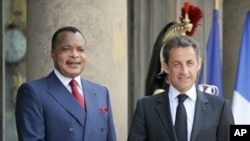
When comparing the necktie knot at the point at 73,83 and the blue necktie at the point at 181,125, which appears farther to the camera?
the necktie knot at the point at 73,83

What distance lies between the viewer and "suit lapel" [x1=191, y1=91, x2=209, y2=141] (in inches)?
174

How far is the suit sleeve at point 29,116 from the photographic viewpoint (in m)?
4.61

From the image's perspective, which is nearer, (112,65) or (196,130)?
(196,130)

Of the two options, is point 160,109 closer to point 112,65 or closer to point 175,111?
point 175,111

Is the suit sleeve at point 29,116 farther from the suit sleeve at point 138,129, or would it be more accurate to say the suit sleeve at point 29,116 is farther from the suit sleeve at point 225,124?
the suit sleeve at point 225,124

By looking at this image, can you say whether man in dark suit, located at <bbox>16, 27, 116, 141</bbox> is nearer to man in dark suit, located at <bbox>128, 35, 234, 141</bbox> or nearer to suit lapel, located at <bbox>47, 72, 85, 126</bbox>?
suit lapel, located at <bbox>47, 72, 85, 126</bbox>

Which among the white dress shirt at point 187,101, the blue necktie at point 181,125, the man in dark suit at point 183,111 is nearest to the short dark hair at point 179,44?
the man in dark suit at point 183,111

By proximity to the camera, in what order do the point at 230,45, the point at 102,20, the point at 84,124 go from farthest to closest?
the point at 230,45
the point at 102,20
the point at 84,124

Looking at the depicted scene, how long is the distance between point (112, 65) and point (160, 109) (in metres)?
1.97

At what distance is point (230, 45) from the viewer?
37.1 feet

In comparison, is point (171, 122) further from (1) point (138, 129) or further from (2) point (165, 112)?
(1) point (138, 129)

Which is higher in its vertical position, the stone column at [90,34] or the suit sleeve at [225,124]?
the stone column at [90,34]

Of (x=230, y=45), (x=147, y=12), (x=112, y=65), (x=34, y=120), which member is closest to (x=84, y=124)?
(x=34, y=120)

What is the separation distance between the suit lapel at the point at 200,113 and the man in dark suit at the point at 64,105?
66 centimetres
